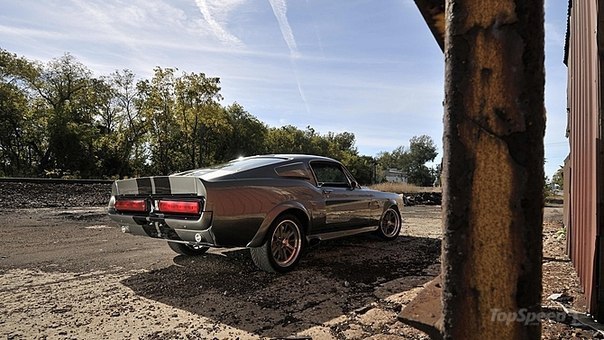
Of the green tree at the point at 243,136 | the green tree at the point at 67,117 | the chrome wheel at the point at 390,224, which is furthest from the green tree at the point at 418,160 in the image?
the chrome wheel at the point at 390,224

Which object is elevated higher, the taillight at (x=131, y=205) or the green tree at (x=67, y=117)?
the green tree at (x=67, y=117)

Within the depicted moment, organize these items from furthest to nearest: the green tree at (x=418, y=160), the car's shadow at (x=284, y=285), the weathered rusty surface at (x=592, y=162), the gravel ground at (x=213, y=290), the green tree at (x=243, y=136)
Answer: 1. the green tree at (x=418, y=160)
2. the green tree at (x=243, y=136)
3. the car's shadow at (x=284, y=285)
4. the gravel ground at (x=213, y=290)
5. the weathered rusty surface at (x=592, y=162)

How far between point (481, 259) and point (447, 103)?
1.41 feet

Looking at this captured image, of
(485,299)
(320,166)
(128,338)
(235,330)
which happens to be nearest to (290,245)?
(320,166)

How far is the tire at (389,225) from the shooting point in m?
6.71

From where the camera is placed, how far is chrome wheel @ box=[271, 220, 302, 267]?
4.46m

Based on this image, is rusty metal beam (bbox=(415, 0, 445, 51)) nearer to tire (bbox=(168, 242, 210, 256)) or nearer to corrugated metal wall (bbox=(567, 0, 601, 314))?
corrugated metal wall (bbox=(567, 0, 601, 314))

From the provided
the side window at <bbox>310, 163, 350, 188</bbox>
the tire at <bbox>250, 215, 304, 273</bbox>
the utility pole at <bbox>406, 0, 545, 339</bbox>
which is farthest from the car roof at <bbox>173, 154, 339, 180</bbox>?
the utility pole at <bbox>406, 0, 545, 339</bbox>

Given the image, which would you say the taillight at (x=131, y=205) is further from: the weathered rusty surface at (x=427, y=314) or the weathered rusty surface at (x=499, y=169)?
the weathered rusty surface at (x=499, y=169)

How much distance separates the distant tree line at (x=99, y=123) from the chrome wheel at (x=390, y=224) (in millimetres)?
25743

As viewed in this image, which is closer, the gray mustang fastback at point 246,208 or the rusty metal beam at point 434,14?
the rusty metal beam at point 434,14

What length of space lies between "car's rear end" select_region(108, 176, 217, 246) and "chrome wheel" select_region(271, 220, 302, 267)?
A: 0.82 meters

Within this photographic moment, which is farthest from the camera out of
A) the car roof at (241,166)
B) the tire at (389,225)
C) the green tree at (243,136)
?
the green tree at (243,136)

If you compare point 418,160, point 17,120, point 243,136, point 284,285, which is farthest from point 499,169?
point 418,160
